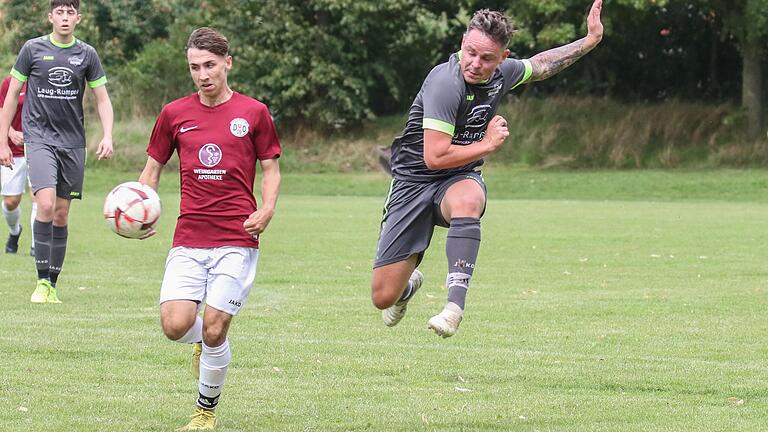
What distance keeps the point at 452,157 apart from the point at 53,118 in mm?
5385

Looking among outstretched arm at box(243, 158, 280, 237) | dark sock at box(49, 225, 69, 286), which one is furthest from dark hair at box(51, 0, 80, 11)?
outstretched arm at box(243, 158, 280, 237)

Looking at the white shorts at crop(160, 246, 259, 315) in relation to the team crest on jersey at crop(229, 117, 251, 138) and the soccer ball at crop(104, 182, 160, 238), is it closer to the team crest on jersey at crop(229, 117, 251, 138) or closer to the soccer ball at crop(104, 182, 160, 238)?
the soccer ball at crop(104, 182, 160, 238)

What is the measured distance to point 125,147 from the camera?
39344mm

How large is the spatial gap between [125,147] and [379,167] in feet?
25.2

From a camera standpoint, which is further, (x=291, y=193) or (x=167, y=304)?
(x=291, y=193)

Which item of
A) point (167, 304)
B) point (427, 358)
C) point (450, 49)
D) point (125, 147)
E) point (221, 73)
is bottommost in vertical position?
point (125, 147)

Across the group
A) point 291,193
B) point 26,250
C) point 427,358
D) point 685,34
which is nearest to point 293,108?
point 291,193

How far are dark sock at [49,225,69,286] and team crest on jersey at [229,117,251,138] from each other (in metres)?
5.50

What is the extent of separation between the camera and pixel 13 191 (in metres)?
16.5

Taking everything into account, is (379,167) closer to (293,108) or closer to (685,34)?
(293,108)

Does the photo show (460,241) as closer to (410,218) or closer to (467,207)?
(467,207)

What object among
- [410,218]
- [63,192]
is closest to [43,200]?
[63,192]

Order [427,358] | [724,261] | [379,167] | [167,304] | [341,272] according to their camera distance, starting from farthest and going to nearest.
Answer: [379,167]
[724,261]
[341,272]
[427,358]
[167,304]

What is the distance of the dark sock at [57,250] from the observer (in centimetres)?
1198
